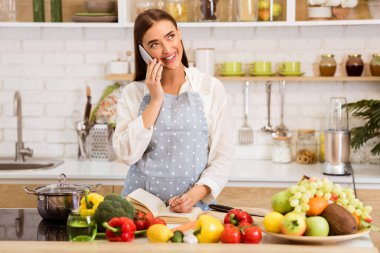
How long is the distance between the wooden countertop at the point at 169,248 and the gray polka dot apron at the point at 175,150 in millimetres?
920

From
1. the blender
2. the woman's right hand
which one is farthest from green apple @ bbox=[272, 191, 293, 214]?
the blender

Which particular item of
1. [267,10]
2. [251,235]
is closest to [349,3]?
[267,10]

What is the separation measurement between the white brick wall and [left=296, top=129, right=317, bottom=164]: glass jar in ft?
0.44

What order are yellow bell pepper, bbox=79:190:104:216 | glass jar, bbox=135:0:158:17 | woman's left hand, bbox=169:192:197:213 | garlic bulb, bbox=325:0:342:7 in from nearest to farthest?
yellow bell pepper, bbox=79:190:104:216 < woman's left hand, bbox=169:192:197:213 < garlic bulb, bbox=325:0:342:7 < glass jar, bbox=135:0:158:17

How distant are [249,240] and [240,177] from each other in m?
2.01

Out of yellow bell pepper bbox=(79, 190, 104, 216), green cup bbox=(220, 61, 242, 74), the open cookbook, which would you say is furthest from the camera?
green cup bbox=(220, 61, 242, 74)

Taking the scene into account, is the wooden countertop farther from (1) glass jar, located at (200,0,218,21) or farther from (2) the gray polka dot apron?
(1) glass jar, located at (200,0,218,21)

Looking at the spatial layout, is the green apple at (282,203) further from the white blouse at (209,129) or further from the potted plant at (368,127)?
the potted plant at (368,127)

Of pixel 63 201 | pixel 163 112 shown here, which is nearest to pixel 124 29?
pixel 163 112

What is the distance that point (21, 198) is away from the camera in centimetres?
448

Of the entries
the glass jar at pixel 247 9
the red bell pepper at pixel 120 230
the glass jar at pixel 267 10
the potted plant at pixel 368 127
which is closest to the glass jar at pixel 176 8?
the glass jar at pixel 247 9

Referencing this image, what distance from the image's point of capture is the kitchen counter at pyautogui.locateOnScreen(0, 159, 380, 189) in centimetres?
432

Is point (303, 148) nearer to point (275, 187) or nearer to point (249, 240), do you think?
point (275, 187)

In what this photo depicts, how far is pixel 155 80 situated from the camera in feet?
10.4
